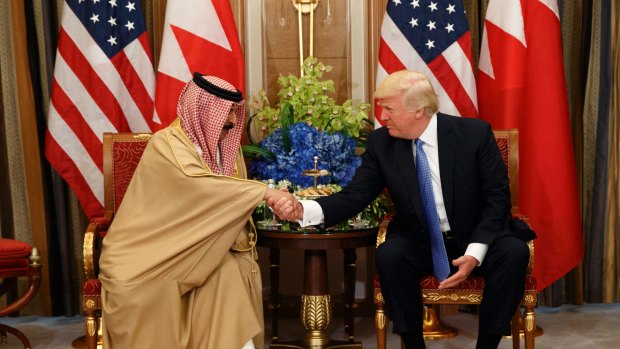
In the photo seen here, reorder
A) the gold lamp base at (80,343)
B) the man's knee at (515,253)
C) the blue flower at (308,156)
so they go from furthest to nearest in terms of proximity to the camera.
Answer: the gold lamp base at (80,343) → the blue flower at (308,156) → the man's knee at (515,253)

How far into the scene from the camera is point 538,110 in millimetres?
4988

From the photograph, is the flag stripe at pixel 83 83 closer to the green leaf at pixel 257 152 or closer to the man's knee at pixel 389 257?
the green leaf at pixel 257 152

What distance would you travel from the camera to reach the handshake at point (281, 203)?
394 centimetres

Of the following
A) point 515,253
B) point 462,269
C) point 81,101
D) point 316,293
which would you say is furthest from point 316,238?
point 81,101

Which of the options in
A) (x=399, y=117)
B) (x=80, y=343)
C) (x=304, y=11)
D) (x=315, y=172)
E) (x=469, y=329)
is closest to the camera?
(x=399, y=117)

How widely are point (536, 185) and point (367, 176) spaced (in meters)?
1.32

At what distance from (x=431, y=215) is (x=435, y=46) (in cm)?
135

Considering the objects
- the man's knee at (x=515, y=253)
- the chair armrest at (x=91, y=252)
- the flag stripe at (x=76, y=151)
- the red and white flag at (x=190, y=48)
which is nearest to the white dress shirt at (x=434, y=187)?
the man's knee at (x=515, y=253)

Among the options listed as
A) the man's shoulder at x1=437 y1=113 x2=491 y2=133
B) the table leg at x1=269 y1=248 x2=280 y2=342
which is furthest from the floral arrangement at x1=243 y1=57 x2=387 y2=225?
the man's shoulder at x1=437 y1=113 x2=491 y2=133

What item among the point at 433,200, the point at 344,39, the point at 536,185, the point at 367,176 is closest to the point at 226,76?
the point at 344,39

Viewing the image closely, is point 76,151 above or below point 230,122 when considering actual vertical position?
below

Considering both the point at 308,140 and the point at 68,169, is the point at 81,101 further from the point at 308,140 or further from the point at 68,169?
the point at 308,140

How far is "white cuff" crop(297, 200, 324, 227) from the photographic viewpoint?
4129mm

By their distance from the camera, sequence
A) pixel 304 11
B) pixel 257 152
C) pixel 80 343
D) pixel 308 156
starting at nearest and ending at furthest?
pixel 308 156 < pixel 257 152 < pixel 80 343 < pixel 304 11
